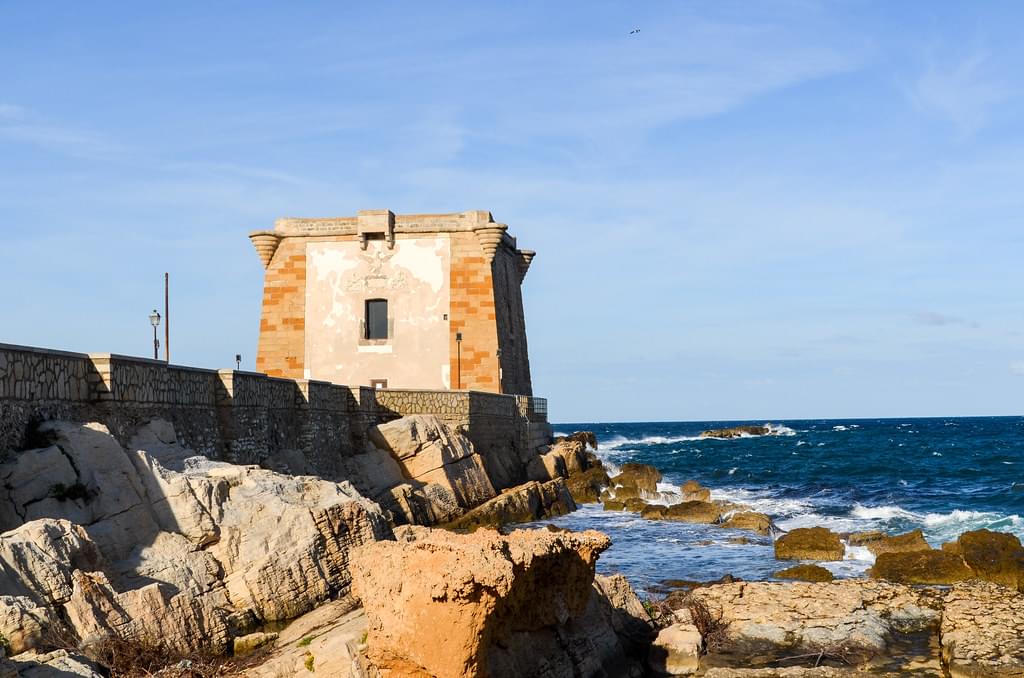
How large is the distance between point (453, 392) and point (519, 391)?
318 inches

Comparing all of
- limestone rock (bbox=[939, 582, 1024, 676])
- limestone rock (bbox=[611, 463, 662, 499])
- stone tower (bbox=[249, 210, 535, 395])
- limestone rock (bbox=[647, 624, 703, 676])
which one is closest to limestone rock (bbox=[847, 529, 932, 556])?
limestone rock (bbox=[939, 582, 1024, 676])

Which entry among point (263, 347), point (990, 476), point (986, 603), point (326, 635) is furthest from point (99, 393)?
point (990, 476)

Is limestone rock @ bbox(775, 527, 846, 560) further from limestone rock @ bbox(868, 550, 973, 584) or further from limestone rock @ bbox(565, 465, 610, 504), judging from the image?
limestone rock @ bbox(565, 465, 610, 504)

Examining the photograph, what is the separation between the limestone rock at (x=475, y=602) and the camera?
7555 millimetres

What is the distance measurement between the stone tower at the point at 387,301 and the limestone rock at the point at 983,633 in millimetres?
18959

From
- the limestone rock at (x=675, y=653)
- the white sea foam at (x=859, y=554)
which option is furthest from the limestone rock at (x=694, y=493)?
the limestone rock at (x=675, y=653)

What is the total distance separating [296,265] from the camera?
31.2 meters

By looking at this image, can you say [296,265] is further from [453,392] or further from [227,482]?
[227,482]

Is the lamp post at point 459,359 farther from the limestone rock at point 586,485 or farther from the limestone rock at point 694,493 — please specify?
the limestone rock at point 694,493

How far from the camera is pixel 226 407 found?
16.5 m

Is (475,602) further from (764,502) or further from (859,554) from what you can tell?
(764,502)

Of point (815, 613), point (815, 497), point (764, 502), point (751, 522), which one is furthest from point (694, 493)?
point (815, 613)

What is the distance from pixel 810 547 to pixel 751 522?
4.81 metres

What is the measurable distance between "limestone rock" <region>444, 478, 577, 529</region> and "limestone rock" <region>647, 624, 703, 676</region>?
1022 cm
